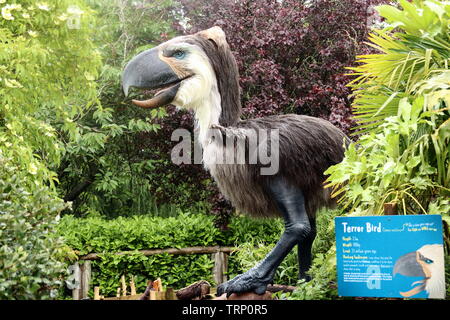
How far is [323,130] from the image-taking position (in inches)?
150

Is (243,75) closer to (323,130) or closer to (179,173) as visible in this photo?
(179,173)

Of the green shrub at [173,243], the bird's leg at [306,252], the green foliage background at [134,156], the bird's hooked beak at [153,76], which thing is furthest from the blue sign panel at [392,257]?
the green shrub at [173,243]

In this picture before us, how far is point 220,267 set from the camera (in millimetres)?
5617

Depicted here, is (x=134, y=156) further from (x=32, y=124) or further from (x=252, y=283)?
(x=252, y=283)

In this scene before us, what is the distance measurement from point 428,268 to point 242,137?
1.54m

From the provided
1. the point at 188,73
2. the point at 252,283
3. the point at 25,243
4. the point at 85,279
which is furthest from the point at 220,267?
the point at 25,243

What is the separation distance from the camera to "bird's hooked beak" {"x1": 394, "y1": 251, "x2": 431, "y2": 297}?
8.29 ft

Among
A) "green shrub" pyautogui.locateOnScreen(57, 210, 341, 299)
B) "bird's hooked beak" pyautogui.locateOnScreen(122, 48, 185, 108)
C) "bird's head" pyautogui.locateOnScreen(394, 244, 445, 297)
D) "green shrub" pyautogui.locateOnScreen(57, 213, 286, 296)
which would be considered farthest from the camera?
"green shrub" pyautogui.locateOnScreen(57, 213, 286, 296)

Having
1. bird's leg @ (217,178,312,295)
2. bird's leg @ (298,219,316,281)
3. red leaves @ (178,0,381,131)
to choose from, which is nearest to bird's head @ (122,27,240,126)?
bird's leg @ (217,178,312,295)

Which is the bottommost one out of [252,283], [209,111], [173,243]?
[252,283]

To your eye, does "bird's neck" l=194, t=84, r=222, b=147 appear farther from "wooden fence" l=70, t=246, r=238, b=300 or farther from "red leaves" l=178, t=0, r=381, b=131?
"wooden fence" l=70, t=246, r=238, b=300

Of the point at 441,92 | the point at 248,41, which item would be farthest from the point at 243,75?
the point at 441,92
